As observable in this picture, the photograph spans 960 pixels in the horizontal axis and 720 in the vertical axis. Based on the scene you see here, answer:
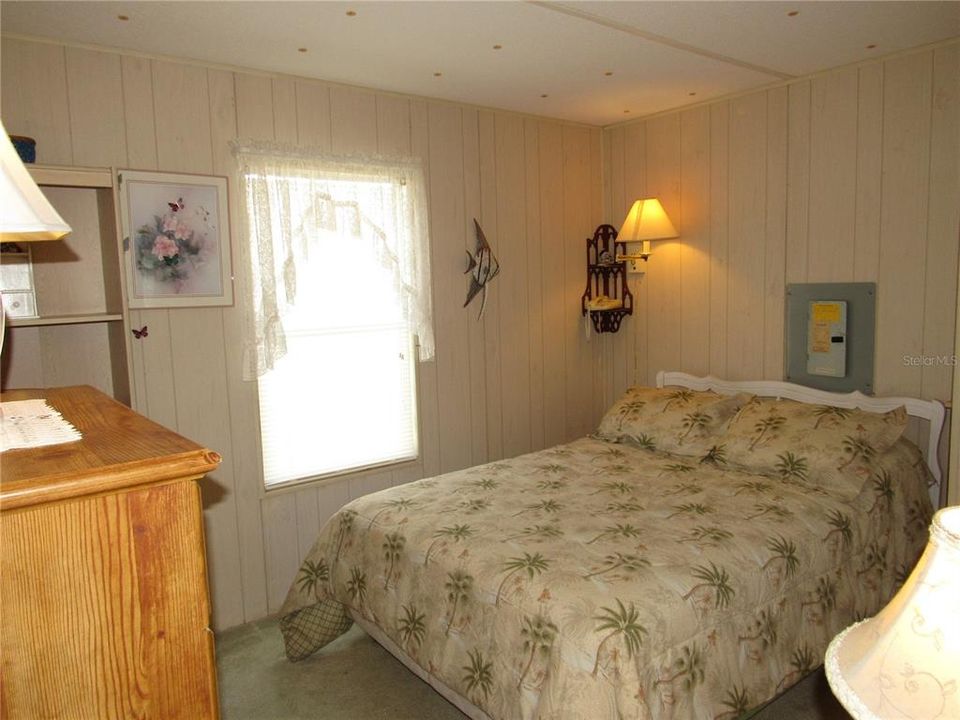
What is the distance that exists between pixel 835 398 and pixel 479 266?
193cm

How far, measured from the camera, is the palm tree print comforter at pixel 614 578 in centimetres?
187

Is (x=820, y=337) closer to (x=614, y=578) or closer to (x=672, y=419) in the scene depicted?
(x=672, y=419)

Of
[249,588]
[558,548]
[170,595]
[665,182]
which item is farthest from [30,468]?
[665,182]

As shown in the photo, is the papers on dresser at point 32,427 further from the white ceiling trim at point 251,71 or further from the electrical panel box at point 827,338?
the electrical panel box at point 827,338

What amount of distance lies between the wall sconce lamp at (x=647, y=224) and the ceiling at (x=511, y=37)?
0.67 meters

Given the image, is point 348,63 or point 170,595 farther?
point 348,63

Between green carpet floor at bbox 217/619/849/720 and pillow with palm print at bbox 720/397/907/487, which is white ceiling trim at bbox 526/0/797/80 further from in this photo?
green carpet floor at bbox 217/619/849/720

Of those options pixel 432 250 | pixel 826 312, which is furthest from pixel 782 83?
pixel 432 250

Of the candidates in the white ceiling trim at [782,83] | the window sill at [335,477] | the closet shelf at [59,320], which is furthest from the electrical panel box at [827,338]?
the closet shelf at [59,320]

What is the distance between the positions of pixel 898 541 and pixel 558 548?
5.08 feet

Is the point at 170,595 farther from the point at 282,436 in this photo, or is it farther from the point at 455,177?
the point at 455,177

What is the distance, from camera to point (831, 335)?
10.9ft

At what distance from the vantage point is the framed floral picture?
2807 mm

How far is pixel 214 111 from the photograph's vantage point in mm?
2959
